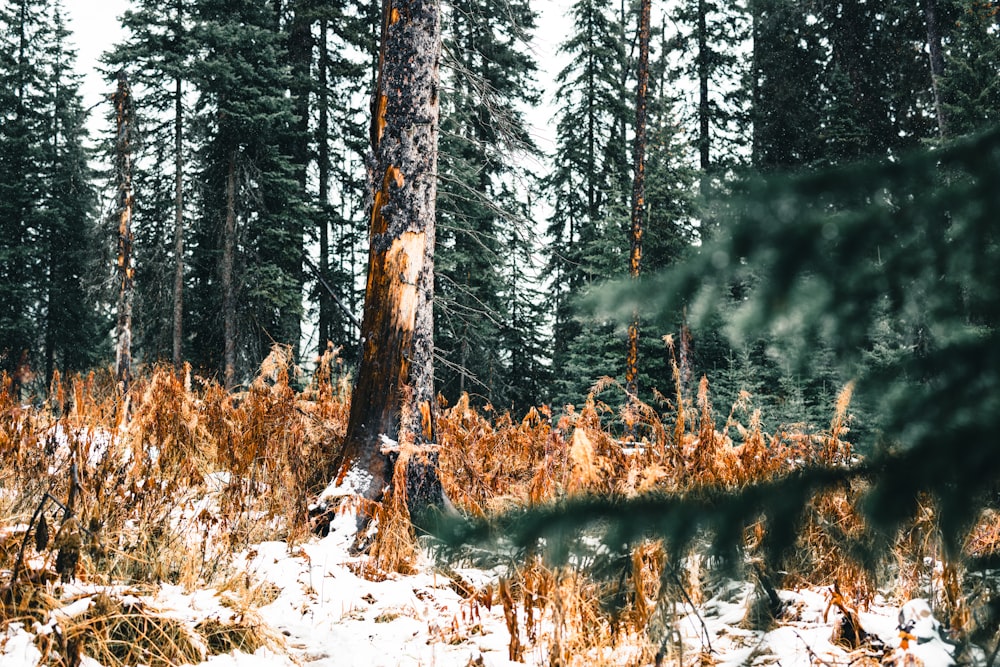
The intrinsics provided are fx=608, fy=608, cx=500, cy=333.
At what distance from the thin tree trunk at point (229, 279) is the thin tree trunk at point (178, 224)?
4.47ft

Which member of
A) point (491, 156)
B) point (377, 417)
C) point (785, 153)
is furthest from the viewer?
point (785, 153)

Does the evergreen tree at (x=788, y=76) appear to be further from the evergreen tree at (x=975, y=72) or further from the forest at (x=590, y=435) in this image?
the evergreen tree at (x=975, y=72)

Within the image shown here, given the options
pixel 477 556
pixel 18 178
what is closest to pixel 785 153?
pixel 477 556

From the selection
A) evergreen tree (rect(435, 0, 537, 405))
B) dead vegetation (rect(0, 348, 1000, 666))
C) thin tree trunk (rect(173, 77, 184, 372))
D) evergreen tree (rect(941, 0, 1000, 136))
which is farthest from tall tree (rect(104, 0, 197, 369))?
evergreen tree (rect(941, 0, 1000, 136))

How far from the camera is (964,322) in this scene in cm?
110

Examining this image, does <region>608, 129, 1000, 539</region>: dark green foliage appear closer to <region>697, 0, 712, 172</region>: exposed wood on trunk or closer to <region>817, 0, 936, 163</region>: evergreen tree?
<region>817, 0, 936, 163</region>: evergreen tree

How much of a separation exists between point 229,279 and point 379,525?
14.3 metres

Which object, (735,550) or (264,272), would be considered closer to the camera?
(735,550)

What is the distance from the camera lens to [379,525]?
3727 mm

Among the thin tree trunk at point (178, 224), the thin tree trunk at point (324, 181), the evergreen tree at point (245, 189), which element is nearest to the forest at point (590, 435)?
the thin tree trunk at point (178, 224)

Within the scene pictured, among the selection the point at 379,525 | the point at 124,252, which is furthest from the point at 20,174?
the point at 379,525

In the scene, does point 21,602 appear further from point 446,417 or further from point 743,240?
point 446,417

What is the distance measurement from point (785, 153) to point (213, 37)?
610 inches

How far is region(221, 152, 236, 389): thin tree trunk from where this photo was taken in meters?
16.1
